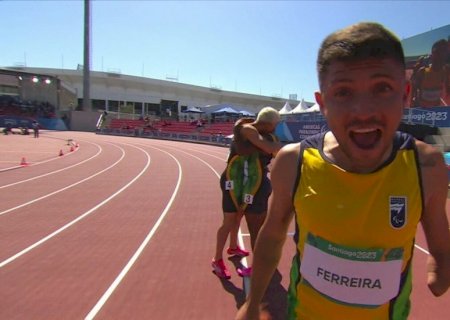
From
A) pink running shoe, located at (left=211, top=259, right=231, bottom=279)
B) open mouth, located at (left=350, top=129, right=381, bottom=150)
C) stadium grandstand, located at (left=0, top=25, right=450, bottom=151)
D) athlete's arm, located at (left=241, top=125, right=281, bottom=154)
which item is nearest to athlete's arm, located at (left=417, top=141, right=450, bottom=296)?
open mouth, located at (left=350, top=129, right=381, bottom=150)

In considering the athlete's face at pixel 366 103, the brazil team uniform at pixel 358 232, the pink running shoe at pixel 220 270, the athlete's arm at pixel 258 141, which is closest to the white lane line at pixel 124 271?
the pink running shoe at pixel 220 270

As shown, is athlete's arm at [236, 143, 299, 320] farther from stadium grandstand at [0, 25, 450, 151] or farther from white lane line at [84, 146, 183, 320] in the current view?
stadium grandstand at [0, 25, 450, 151]

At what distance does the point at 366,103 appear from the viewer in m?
1.23

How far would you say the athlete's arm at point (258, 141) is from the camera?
3825mm

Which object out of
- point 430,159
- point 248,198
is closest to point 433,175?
point 430,159

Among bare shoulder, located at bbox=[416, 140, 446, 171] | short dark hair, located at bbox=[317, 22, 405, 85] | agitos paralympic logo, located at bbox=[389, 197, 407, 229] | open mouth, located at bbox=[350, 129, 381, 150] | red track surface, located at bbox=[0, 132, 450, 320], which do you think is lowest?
red track surface, located at bbox=[0, 132, 450, 320]

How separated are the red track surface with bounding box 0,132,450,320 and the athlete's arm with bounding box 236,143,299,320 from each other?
7.53 feet

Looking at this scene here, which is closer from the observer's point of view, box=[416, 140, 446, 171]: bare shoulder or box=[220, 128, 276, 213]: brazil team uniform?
box=[416, 140, 446, 171]: bare shoulder

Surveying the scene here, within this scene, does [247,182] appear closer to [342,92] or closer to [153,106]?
[342,92]

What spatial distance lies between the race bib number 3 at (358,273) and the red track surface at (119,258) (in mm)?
2428

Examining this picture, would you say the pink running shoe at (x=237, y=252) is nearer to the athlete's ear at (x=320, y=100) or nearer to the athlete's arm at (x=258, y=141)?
the athlete's arm at (x=258, y=141)

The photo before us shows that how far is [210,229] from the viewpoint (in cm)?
686

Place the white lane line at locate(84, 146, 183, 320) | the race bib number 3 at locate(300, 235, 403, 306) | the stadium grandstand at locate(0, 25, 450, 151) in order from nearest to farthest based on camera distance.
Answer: the race bib number 3 at locate(300, 235, 403, 306)
the white lane line at locate(84, 146, 183, 320)
the stadium grandstand at locate(0, 25, 450, 151)

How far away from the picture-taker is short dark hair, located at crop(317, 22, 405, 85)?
1.27 m
